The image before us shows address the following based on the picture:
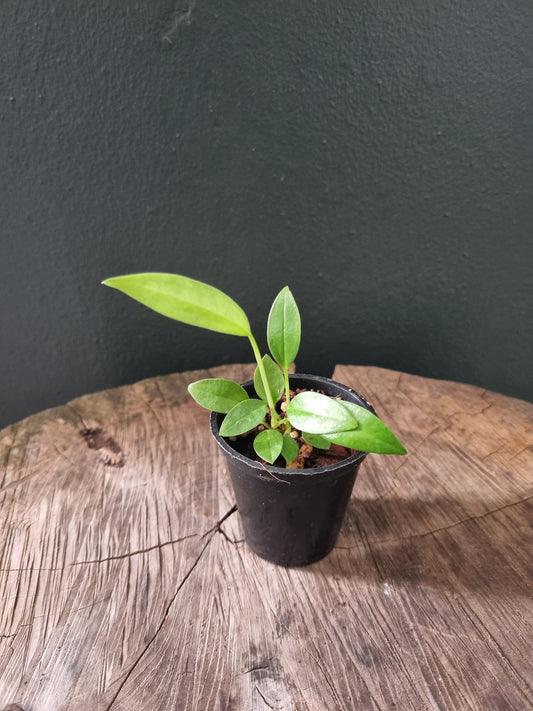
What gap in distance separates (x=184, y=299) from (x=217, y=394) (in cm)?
15

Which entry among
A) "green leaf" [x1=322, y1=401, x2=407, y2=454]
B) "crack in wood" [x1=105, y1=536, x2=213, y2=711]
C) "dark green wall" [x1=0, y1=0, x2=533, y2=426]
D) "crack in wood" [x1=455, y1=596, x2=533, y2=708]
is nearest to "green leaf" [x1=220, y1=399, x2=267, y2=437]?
"green leaf" [x1=322, y1=401, x2=407, y2=454]

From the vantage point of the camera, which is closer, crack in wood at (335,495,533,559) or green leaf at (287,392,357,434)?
green leaf at (287,392,357,434)

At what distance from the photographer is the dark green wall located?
0.95 m

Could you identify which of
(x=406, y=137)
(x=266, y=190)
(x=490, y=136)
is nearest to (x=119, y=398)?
(x=266, y=190)

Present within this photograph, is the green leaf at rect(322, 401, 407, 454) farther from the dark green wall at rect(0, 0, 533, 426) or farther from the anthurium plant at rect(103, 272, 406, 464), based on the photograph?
the dark green wall at rect(0, 0, 533, 426)

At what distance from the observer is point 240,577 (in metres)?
0.69

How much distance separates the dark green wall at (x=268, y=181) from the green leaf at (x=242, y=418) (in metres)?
0.58

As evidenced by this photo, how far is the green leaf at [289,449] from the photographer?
0.63 m

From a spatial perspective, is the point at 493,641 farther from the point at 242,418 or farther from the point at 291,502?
the point at 242,418

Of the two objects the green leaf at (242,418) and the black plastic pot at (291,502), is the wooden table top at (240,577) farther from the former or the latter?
the green leaf at (242,418)

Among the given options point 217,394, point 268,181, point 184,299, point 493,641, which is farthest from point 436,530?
point 268,181

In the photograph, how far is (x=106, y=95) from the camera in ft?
3.17

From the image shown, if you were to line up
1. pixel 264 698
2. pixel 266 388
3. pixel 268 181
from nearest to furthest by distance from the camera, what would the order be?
pixel 264 698, pixel 266 388, pixel 268 181

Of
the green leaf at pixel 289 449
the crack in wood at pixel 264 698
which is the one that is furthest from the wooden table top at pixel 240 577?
the green leaf at pixel 289 449
